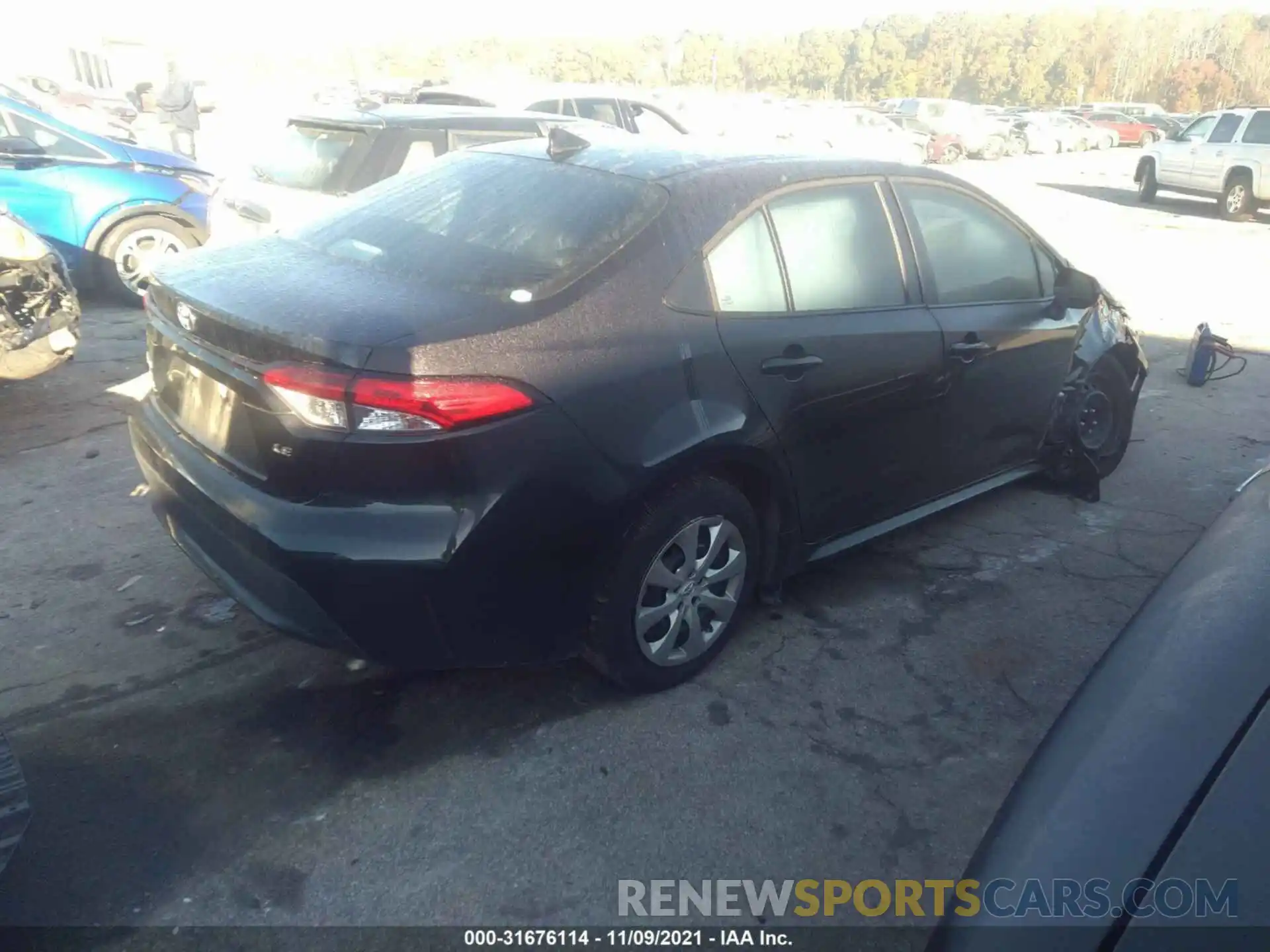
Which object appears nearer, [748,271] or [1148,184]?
[748,271]

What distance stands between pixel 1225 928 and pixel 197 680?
2.89 m

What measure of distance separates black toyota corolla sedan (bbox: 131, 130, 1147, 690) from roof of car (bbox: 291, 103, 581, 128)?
317cm

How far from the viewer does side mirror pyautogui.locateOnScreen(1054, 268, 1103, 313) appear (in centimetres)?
441

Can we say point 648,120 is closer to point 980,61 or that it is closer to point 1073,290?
point 1073,290

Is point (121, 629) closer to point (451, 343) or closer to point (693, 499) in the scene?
point (451, 343)

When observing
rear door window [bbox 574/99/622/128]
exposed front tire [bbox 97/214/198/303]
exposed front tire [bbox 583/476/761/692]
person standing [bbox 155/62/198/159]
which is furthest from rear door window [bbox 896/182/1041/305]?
person standing [bbox 155/62/198/159]

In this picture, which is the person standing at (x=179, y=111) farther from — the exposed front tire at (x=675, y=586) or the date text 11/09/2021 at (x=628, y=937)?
the date text 11/09/2021 at (x=628, y=937)

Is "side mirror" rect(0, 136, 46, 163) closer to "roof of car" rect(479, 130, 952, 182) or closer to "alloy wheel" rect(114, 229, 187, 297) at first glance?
"alloy wheel" rect(114, 229, 187, 297)

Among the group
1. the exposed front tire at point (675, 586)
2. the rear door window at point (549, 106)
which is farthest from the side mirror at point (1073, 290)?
the rear door window at point (549, 106)

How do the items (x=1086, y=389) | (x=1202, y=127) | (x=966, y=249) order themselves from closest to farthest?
(x=966, y=249) → (x=1086, y=389) → (x=1202, y=127)

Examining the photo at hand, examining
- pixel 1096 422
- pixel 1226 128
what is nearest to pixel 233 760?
pixel 1096 422

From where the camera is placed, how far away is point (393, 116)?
670 centimetres

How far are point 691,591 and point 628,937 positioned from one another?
3.60 feet

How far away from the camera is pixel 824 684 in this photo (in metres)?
3.35
